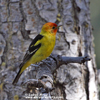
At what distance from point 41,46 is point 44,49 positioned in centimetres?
9

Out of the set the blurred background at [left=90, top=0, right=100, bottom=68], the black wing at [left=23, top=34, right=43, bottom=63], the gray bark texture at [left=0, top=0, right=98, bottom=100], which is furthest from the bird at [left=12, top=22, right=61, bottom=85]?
the blurred background at [left=90, top=0, right=100, bottom=68]

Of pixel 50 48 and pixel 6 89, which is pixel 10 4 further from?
pixel 6 89

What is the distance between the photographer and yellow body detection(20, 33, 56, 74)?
8.99 ft

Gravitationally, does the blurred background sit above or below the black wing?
above

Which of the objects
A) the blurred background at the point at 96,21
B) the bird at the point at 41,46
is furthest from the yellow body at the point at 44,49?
the blurred background at the point at 96,21

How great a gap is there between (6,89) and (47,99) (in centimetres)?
135

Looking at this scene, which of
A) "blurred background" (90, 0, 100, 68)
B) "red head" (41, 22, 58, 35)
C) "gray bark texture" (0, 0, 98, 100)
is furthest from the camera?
"blurred background" (90, 0, 100, 68)

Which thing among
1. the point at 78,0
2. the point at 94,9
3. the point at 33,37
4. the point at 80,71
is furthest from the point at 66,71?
the point at 94,9

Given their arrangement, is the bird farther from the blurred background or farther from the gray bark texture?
the blurred background

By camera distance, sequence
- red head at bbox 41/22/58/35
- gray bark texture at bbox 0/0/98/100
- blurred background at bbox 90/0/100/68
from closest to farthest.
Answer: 1. red head at bbox 41/22/58/35
2. gray bark texture at bbox 0/0/98/100
3. blurred background at bbox 90/0/100/68

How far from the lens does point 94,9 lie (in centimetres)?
773

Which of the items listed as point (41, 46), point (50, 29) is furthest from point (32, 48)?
point (50, 29)

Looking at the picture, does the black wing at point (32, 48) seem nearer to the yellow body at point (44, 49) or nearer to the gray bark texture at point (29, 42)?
the yellow body at point (44, 49)

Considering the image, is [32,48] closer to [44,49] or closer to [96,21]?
[44,49]
